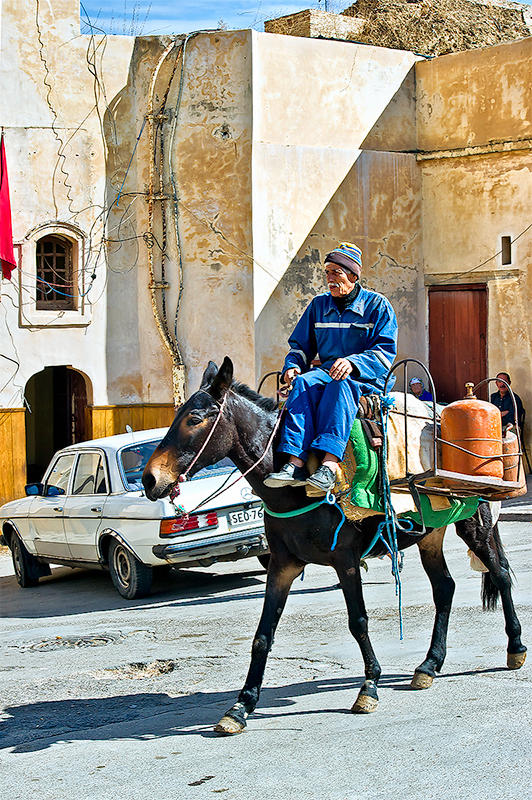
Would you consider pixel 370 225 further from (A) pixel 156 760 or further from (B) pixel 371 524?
(A) pixel 156 760

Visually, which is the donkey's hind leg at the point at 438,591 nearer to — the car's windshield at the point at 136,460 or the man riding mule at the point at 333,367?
the man riding mule at the point at 333,367

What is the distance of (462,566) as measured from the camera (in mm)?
11906

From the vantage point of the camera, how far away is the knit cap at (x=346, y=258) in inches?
272

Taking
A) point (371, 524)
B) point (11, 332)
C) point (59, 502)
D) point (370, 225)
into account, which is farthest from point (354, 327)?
point (370, 225)

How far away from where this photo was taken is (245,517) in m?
11.2

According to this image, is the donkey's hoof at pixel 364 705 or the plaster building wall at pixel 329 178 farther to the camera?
the plaster building wall at pixel 329 178

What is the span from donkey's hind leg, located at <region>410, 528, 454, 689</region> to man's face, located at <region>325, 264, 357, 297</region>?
178 centimetres

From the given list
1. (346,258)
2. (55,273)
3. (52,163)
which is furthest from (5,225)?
(346,258)

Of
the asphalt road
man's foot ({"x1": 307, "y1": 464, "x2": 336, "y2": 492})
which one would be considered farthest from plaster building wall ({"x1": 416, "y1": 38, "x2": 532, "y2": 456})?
man's foot ({"x1": 307, "y1": 464, "x2": 336, "y2": 492})

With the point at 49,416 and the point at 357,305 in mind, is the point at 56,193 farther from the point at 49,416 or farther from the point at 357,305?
the point at 357,305

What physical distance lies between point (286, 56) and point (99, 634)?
12.5 metres

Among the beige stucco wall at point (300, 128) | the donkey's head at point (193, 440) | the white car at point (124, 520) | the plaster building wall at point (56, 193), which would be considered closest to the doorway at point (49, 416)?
the plaster building wall at point (56, 193)

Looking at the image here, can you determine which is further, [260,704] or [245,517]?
[245,517]

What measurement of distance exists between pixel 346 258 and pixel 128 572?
552 cm
